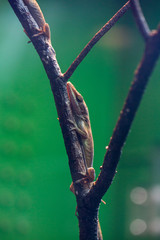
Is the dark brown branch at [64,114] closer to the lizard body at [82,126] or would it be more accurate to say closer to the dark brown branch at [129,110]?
the dark brown branch at [129,110]

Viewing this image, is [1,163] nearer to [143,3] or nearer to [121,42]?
[121,42]

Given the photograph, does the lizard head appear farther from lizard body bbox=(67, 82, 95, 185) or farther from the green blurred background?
the green blurred background

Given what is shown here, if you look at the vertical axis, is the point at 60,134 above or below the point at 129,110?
below

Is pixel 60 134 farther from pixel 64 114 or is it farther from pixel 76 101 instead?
pixel 64 114

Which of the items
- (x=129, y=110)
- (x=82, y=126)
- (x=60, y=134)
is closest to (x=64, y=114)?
(x=129, y=110)

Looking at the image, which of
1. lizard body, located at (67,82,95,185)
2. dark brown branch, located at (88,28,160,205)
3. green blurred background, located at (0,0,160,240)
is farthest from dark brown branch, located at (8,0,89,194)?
green blurred background, located at (0,0,160,240)

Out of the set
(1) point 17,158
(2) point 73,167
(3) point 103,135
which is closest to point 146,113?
(3) point 103,135
